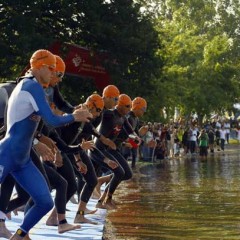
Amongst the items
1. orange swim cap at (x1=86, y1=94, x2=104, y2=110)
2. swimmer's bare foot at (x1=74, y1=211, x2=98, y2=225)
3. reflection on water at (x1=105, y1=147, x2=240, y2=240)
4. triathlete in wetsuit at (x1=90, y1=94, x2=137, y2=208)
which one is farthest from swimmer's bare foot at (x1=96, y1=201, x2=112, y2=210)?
orange swim cap at (x1=86, y1=94, x2=104, y2=110)

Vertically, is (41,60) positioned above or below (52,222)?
above

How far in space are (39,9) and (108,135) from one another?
18890 millimetres

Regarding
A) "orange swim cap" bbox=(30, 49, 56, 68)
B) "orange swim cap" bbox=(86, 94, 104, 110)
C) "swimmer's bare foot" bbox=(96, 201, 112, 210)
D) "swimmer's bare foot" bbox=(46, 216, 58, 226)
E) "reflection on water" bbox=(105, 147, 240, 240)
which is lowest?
"reflection on water" bbox=(105, 147, 240, 240)

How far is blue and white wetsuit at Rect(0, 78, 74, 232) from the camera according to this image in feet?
24.5

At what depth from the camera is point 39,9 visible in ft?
101

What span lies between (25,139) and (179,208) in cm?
632

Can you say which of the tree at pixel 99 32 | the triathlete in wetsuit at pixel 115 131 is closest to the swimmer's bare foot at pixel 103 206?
the triathlete in wetsuit at pixel 115 131

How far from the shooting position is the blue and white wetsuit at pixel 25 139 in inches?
294

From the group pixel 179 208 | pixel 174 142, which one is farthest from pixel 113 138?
pixel 174 142

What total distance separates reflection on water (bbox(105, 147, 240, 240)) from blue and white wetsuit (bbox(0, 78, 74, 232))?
2561 millimetres

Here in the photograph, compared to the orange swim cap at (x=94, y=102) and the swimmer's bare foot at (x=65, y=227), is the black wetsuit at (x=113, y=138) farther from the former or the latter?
the swimmer's bare foot at (x=65, y=227)

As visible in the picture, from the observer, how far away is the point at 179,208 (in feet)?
44.5

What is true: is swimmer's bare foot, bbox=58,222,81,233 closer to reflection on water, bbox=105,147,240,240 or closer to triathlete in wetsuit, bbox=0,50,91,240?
reflection on water, bbox=105,147,240,240

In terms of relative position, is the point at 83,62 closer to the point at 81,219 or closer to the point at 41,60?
the point at 81,219
